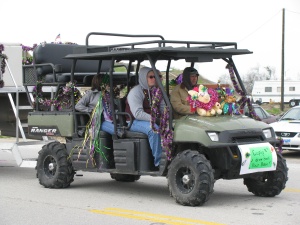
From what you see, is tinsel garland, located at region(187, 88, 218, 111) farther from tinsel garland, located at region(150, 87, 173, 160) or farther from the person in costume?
tinsel garland, located at region(150, 87, 173, 160)

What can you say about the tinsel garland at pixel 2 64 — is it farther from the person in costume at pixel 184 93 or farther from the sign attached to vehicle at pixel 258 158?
the sign attached to vehicle at pixel 258 158

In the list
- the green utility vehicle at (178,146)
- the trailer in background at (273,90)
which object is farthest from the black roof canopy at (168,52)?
the trailer in background at (273,90)

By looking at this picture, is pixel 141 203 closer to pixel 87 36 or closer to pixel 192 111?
pixel 192 111

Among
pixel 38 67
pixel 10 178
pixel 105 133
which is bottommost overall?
pixel 10 178

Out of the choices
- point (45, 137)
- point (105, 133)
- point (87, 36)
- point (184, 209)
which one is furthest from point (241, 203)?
point (45, 137)

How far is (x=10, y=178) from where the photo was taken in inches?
523

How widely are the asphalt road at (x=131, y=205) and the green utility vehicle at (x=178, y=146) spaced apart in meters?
0.30

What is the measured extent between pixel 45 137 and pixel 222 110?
4249 millimetres

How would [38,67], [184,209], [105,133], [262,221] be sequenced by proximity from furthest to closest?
[38,67]
[105,133]
[184,209]
[262,221]

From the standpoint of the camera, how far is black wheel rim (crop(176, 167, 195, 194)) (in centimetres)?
950

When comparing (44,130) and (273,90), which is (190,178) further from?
(273,90)

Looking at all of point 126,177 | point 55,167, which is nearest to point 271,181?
point 126,177

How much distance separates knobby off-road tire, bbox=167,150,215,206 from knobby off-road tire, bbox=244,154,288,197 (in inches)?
47.2

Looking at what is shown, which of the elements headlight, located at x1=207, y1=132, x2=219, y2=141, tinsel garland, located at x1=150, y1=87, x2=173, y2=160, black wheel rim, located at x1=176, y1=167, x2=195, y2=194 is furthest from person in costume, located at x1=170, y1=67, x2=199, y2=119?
black wheel rim, located at x1=176, y1=167, x2=195, y2=194
